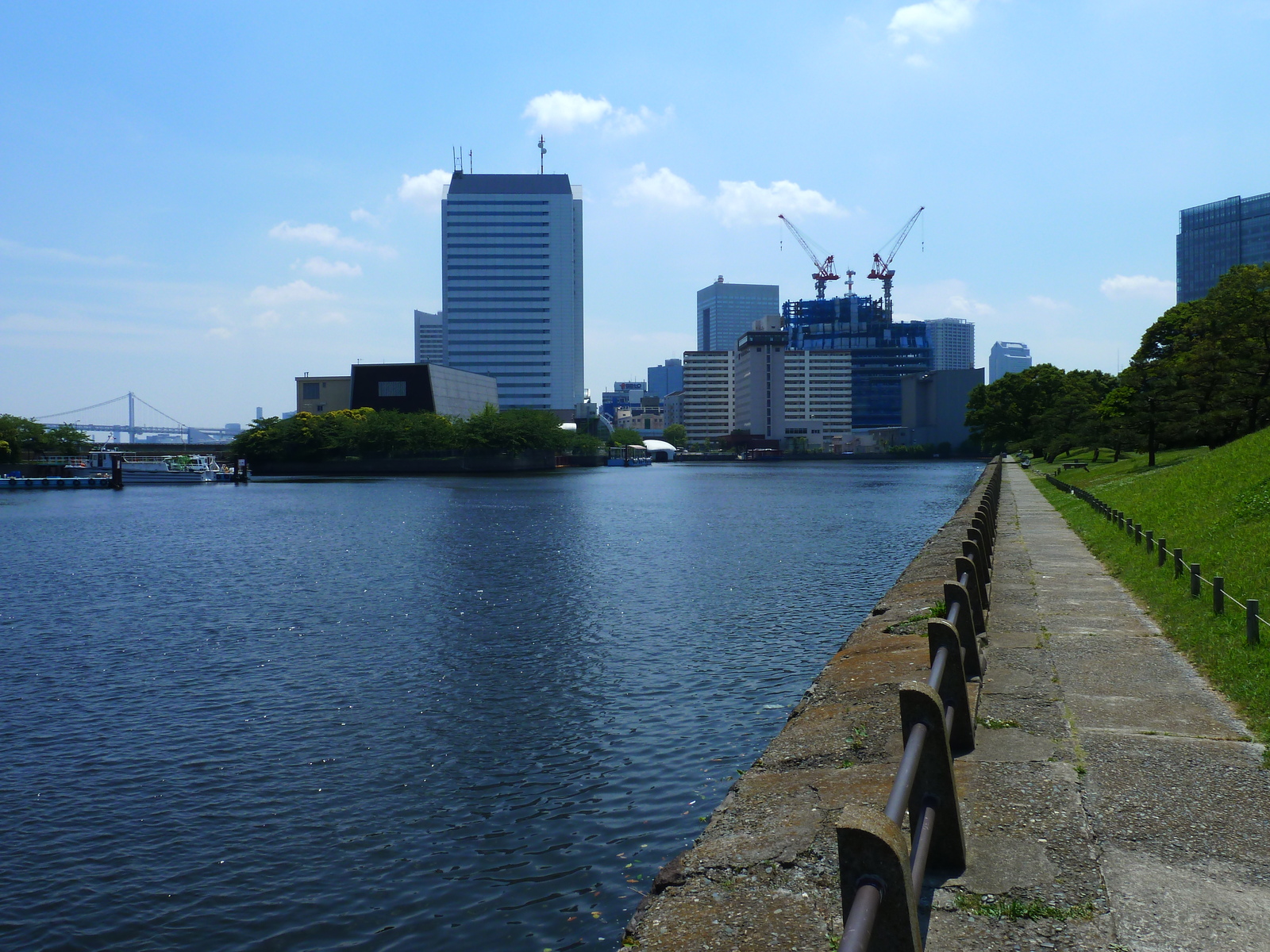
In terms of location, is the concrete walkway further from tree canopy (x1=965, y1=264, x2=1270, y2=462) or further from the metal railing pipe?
tree canopy (x1=965, y1=264, x2=1270, y2=462)

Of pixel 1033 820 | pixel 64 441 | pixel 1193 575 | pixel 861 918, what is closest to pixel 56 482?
pixel 64 441

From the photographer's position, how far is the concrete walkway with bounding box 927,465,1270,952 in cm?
600

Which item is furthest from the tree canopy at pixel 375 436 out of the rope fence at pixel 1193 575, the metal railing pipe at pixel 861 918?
the metal railing pipe at pixel 861 918

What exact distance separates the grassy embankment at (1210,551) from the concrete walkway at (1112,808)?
0.45 meters

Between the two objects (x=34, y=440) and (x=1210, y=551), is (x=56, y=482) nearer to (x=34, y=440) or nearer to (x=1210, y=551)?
(x=34, y=440)

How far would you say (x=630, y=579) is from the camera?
114ft

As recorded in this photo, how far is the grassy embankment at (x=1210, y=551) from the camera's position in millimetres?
12438

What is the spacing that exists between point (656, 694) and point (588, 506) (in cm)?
5958

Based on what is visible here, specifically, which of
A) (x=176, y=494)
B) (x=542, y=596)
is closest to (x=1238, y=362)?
(x=542, y=596)

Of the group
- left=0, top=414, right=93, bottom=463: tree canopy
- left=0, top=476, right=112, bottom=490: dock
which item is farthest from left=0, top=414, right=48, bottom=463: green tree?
left=0, top=476, right=112, bottom=490: dock

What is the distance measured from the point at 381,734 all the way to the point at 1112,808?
1158 centimetres

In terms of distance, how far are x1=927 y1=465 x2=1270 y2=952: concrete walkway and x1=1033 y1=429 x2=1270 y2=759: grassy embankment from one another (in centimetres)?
45

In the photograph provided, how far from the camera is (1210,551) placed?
2259cm

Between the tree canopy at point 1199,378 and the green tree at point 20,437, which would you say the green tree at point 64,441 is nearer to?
the green tree at point 20,437
